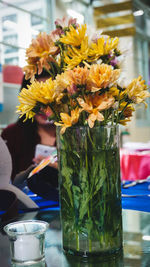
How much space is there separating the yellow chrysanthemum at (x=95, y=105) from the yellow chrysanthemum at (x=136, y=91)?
0.05 m

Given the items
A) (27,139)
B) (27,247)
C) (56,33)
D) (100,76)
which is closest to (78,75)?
(100,76)

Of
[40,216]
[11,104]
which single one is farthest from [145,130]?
[40,216]

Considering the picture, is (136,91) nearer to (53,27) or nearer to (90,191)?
(90,191)

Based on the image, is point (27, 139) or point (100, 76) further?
point (27, 139)

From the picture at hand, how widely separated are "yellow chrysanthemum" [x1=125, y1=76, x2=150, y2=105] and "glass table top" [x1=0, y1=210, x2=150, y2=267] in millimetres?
234

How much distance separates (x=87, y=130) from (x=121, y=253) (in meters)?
0.20

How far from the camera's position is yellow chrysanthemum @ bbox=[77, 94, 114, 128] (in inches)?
18.1

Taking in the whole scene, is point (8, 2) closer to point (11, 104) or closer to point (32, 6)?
point (32, 6)

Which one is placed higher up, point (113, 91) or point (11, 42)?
point (11, 42)

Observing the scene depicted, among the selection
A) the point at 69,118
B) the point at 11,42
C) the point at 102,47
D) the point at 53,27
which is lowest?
the point at 69,118

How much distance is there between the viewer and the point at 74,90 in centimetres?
48

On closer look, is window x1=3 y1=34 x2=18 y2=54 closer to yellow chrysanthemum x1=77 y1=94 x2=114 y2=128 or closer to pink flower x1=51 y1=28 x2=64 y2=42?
pink flower x1=51 y1=28 x2=64 y2=42

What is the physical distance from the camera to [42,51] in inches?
21.9

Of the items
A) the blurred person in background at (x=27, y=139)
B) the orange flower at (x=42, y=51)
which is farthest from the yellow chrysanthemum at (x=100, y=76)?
the blurred person in background at (x=27, y=139)
